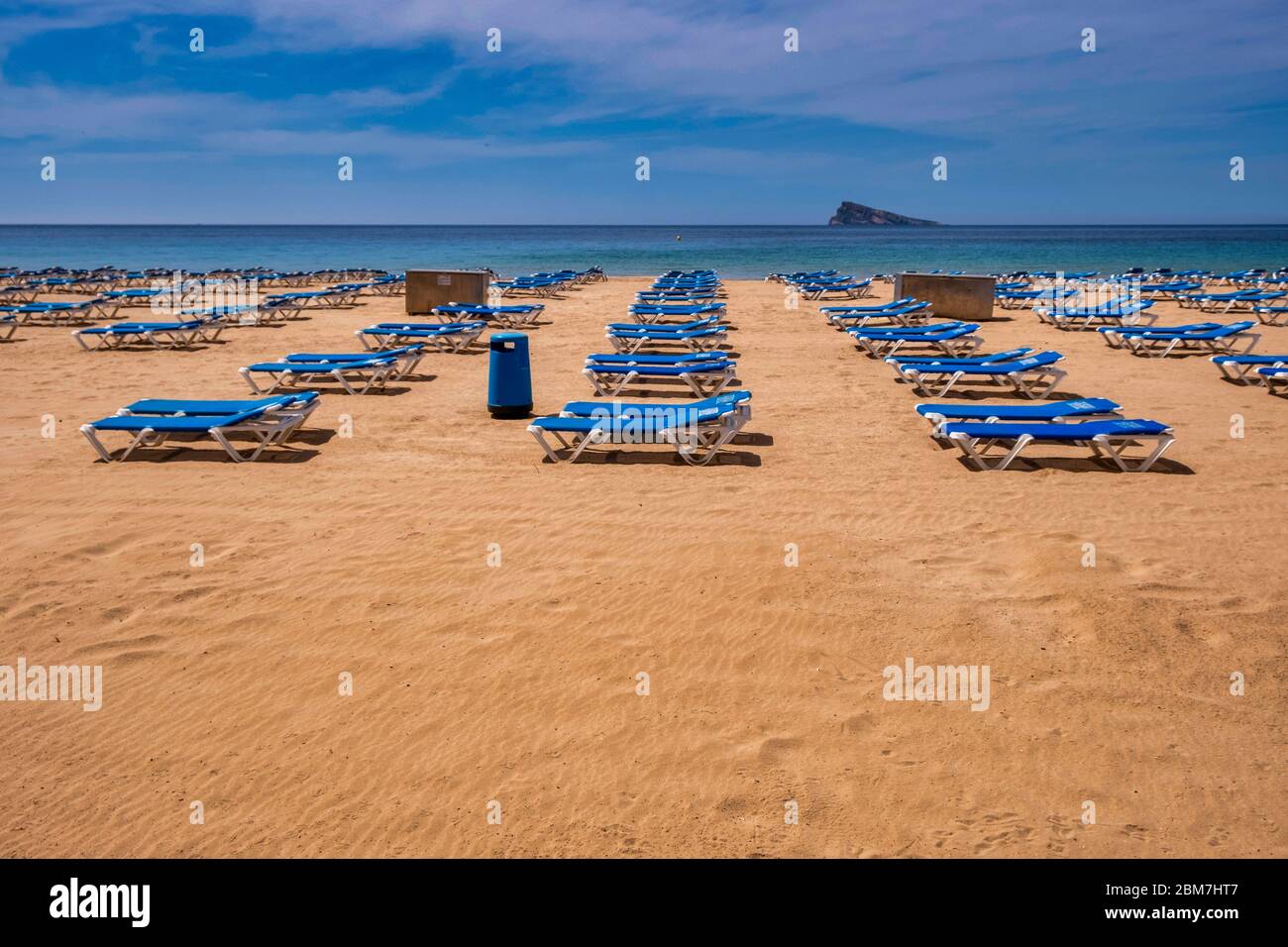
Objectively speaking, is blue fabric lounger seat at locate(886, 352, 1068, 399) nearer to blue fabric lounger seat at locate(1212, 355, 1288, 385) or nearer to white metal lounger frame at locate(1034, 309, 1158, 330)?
blue fabric lounger seat at locate(1212, 355, 1288, 385)

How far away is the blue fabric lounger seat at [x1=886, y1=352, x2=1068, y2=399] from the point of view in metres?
9.31

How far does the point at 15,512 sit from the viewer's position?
218 inches

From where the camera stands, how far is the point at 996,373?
9477 mm

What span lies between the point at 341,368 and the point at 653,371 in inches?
149

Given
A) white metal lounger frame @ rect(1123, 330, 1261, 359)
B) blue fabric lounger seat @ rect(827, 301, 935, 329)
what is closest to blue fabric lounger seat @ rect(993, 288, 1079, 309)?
blue fabric lounger seat @ rect(827, 301, 935, 329)

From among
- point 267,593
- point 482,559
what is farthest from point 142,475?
point 482,559

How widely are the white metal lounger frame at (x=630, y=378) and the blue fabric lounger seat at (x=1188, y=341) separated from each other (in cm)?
694

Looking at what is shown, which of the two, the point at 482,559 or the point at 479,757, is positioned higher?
the point at 482,559

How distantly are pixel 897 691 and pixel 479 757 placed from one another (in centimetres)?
179

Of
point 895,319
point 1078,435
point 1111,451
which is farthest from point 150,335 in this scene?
point 895,319

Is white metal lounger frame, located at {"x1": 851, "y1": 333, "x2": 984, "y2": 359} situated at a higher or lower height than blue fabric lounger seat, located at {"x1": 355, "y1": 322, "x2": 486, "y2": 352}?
lower

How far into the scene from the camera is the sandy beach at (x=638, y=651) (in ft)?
9.19

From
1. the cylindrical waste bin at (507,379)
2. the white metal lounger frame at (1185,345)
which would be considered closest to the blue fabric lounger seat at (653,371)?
the cylindrical waste bin at (507,379)
